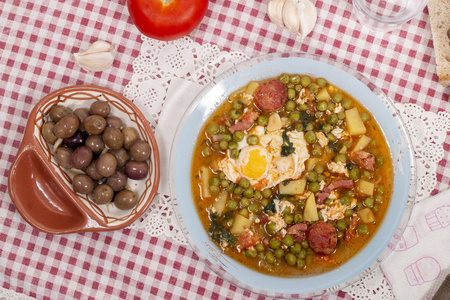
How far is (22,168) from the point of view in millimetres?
3822

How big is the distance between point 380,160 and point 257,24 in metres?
1.56

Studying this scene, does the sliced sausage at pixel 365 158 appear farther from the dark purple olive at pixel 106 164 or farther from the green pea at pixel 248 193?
the dark purple olive at pixel 106 164

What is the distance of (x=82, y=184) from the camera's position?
3676mm

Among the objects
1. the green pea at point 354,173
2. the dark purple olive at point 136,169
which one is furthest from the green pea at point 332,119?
the dark purple olive at point 136,169

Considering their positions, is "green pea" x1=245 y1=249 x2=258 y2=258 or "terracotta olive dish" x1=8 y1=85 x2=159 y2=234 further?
"green pea" x1=245 y1=249 x2=258 y2=258

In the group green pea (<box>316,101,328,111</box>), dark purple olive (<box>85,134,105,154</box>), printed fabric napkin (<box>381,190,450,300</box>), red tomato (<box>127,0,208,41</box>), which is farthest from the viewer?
printed fabric napkin (<box>381,190,450,300</box>)

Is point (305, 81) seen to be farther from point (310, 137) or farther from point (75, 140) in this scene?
point (75, 140)

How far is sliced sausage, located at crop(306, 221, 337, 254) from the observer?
147 inches

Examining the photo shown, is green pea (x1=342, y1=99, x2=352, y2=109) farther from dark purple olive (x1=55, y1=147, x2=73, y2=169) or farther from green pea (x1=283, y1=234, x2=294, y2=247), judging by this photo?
dark purple olive (x1=55, y1=147, x2=73, y2=169)

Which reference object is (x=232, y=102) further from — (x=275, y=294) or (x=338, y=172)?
(x=275, y=294)

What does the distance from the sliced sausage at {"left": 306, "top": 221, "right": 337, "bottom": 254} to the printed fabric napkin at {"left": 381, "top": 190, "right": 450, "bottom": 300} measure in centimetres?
57

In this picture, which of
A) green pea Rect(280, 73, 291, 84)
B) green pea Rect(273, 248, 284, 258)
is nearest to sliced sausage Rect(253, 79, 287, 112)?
green pea Rect(280, 73, 291, 84)

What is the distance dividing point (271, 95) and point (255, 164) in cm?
59

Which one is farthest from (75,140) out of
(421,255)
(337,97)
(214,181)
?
(421,255)
